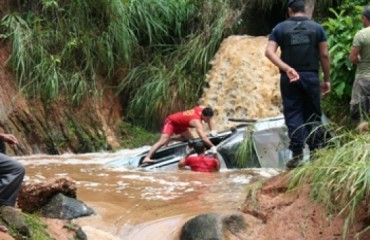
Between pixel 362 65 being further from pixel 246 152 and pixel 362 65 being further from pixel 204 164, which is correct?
pixel 204 164

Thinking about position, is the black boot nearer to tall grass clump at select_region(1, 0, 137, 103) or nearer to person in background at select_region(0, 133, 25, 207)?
person in background at select_region(0, 133, 25, 207)

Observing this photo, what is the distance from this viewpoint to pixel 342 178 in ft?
15.6

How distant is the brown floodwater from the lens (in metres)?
5.87

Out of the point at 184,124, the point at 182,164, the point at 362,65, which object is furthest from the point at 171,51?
the point at 362,65

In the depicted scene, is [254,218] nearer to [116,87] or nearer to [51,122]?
[51,122]

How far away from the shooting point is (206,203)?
6.56m

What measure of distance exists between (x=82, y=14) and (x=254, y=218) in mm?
8706

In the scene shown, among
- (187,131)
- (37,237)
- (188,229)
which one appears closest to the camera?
(37,237)

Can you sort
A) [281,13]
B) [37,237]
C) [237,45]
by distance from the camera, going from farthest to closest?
[281,13] → [237,45] → [37,237]

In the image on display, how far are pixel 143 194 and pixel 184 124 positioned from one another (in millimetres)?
3011

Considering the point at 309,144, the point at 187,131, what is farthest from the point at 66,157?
the point at 309,144

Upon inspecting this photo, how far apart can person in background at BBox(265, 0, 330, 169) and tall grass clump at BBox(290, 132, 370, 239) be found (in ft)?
2.57

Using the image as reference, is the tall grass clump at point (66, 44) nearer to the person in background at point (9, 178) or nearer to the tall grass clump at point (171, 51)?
the tall grass clump at point (171, 51)

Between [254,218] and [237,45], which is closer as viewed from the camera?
[254,218]
